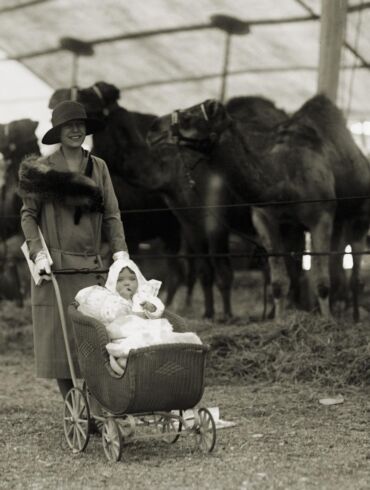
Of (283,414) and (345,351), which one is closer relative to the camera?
(283,414)

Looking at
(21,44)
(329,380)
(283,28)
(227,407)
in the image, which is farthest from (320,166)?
(21,44)

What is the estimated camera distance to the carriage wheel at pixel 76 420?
511cm

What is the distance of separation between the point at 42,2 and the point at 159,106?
1.89 metres

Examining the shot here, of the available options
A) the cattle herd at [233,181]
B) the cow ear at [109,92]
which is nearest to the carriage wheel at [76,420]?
the cattle herd at [233,181]

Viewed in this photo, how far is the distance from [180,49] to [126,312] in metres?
7.43

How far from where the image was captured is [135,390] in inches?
181

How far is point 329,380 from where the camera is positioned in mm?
7023

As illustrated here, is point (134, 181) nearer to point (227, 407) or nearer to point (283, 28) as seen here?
point (283, 28)

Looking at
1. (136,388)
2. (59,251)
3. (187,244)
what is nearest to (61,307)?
(59,251)

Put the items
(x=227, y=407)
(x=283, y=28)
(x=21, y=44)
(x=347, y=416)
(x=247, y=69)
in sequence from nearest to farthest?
(x=347, y=416), (x=227, y=407), (x=283, y=28), (x=247, y=69), (x=21, y=44)

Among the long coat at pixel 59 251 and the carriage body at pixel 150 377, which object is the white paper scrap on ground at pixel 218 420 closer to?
the long coat at pixel 59 251

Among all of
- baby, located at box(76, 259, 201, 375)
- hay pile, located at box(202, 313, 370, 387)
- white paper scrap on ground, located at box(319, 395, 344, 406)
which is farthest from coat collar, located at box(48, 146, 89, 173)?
hay pile, located at box(202, 313, 370, 387)

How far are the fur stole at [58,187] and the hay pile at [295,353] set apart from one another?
7.47ft

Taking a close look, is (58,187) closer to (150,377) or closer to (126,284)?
(126,284)
